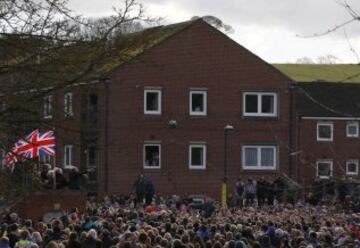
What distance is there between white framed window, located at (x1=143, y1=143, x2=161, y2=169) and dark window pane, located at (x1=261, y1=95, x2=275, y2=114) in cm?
621

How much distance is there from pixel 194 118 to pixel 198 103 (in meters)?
0.98

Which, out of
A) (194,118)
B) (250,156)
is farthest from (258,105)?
(194,118)

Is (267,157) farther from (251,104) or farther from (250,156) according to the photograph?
(251,104)

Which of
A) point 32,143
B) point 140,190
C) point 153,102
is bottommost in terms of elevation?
point 140,190

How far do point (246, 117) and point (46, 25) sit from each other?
4621cm

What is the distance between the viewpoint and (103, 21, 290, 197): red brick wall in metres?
56.0

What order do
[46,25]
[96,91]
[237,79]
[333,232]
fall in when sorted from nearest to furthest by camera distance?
[46,25] → [96,91] → [333,232] → [237,79]

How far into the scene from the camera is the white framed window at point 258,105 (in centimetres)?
5897

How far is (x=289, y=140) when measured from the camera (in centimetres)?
5959

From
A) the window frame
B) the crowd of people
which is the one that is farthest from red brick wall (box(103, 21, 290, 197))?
the crowd of people

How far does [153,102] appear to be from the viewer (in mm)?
57219

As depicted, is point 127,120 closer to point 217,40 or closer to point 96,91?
point 217,40

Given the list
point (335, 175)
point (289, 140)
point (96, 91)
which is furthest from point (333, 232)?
point (289, 140)

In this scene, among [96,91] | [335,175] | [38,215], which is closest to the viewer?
[335,175]
